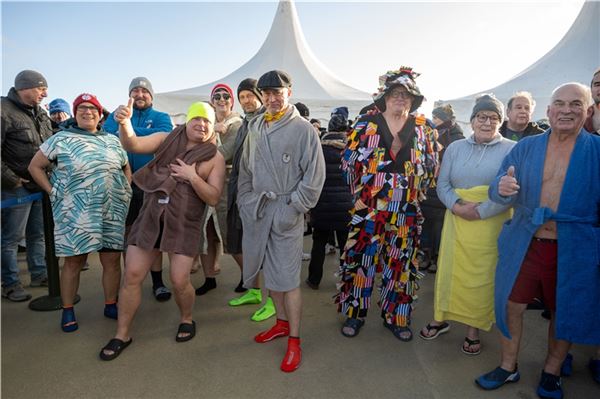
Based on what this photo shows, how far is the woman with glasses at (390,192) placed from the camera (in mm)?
2678

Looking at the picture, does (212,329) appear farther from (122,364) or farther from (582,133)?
(582,133)

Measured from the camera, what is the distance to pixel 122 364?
2.45 m

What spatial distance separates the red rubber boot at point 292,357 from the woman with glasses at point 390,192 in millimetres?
566

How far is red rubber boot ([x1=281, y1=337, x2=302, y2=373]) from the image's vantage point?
7.90ft

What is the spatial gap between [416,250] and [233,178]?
5.54ft

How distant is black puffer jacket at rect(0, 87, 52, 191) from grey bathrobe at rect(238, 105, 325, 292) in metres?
2.35

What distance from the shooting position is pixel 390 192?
2.68 meters

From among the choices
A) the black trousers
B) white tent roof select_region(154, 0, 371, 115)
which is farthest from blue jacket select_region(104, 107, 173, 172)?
white tent roof select_region(154, 0, 371, 115)

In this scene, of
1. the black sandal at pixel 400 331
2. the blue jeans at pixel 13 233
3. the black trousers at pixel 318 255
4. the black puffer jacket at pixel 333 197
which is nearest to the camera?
the black sandal at pixel 400 331

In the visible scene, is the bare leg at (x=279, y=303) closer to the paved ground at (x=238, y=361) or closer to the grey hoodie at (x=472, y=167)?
the paved ground at (x=238, y=361)

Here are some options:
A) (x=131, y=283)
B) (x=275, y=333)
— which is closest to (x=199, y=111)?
(x=131, y=283)

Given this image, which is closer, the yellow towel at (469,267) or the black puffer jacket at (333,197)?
the yellow towel at (469,267)

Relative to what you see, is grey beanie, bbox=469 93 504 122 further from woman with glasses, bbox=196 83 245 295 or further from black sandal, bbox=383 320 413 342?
woman with glasses, bbox=196 83 245 295

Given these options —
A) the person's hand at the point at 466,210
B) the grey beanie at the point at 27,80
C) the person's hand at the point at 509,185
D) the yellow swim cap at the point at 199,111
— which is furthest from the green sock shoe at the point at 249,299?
the grey beanie at the point at 27,80
